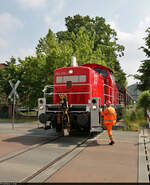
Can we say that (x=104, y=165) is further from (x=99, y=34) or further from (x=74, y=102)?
(x=99, y=34)

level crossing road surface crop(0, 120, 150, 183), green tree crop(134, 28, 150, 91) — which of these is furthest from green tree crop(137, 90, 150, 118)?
level crossing road surface crop(0, 120, 150, 183)

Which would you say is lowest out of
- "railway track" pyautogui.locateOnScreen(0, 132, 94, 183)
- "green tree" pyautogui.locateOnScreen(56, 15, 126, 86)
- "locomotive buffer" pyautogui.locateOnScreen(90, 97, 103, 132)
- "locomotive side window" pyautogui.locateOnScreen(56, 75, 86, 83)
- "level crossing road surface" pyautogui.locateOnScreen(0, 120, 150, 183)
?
"level crossing road surface" pyautogui.locateOnScreen(0, 120, 150, 183)

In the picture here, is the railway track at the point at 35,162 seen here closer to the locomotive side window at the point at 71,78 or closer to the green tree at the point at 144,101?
the locomotive side window at the point at 71,78

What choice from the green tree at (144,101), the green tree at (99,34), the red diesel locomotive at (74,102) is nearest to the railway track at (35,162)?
the red diesel locomotive at (74,102)

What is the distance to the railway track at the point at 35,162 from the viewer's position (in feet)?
12.1

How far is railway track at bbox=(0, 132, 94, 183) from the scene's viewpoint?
12.1ft

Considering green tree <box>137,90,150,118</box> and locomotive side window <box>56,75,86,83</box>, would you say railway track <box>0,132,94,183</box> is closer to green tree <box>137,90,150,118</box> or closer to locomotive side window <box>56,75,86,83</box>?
locomotive side window <box>56,75,86,83</box>

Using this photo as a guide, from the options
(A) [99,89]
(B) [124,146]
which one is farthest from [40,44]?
(B) [124,146]

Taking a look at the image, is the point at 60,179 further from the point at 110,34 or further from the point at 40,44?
the point at 110,34

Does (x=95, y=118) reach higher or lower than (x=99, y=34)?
A: lower

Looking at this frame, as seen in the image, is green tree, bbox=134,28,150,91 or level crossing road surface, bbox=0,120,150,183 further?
green tree, bbox=134,28,150,91

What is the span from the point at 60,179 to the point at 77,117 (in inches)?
141

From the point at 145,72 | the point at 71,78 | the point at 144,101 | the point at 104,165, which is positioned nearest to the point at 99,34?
the point at 145,72

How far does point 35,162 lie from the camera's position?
459 cm
